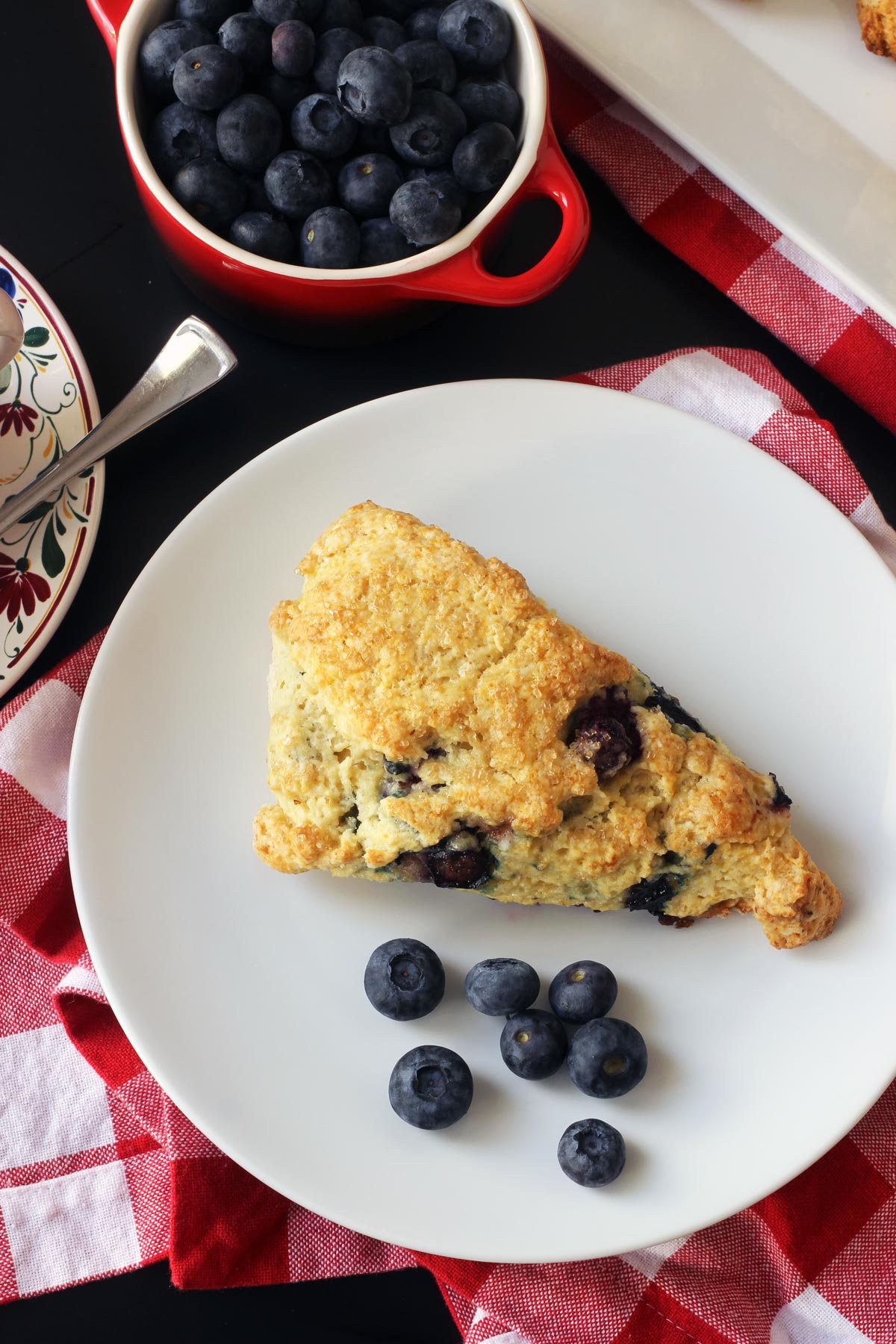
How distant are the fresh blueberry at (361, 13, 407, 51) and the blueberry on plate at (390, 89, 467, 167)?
0.46ft

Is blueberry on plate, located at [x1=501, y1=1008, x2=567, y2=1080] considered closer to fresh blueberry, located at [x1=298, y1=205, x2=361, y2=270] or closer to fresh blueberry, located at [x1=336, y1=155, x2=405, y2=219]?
fresh blueberry, located at [x1=298, y1=205, x2=361, y2=270]

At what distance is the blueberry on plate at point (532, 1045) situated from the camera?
2.29 m

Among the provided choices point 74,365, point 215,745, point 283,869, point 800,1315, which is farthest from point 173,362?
point 800,1315

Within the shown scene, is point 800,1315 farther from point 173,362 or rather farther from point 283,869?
point 173,362

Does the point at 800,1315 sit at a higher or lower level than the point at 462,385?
lower

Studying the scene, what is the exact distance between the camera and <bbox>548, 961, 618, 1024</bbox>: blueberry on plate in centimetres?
233

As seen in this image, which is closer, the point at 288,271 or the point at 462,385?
the point at 288,271

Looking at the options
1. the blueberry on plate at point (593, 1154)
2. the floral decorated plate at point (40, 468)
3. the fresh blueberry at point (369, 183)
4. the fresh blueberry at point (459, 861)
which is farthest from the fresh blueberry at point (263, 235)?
the blueberry on plate at point (593, 1154)

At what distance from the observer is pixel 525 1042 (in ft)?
7.53

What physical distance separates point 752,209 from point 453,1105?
2.05 meters

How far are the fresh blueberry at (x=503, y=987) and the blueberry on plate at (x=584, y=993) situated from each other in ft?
0.16

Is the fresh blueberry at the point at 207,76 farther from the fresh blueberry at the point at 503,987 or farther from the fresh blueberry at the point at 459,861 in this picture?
the fresh blueberry at the point at 503,987

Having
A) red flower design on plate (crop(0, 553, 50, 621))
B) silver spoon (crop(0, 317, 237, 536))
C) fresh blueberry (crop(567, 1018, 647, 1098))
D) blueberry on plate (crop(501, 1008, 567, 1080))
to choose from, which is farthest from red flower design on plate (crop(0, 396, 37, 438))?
fresh blueberry (crop(567, 1018, 647, 1098))

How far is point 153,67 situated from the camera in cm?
246
